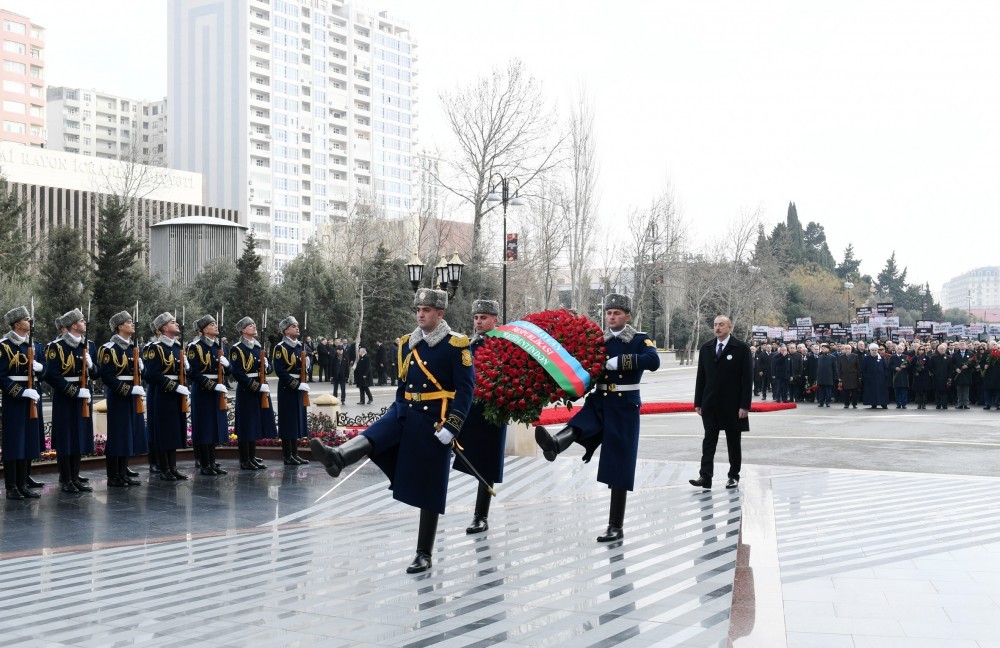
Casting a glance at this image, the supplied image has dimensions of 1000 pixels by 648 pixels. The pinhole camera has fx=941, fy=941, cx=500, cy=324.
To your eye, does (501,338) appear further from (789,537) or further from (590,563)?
(789,537)

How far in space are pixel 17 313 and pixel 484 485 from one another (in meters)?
6.24

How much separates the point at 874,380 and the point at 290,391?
1822 centimetres

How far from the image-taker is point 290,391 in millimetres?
13062

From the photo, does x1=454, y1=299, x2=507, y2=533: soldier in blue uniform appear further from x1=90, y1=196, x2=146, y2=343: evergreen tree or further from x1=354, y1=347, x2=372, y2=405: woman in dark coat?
x1=90, y1=196, x2=146, y2=343: evergreen tree

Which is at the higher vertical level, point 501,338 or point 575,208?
point 575,208

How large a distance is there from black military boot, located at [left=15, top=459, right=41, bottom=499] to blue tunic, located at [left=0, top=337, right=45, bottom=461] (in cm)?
13

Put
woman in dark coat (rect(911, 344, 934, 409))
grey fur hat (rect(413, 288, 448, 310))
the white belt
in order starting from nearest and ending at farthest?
1. grey fur hat (rect(413, 288, 448, 310))
2. the white belt
3. woman in dark coat (rect(911, 344, 934, 409))

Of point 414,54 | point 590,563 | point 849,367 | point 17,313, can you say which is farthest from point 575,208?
point 414,54

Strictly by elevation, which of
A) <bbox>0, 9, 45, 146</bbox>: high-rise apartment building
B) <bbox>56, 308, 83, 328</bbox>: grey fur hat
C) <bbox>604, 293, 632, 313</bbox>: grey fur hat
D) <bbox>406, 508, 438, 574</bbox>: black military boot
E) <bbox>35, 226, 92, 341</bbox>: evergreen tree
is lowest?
<bbox>406, 508, 438, 574</bbox>: black military boot

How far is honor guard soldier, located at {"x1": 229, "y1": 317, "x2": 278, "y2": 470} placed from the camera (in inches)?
503

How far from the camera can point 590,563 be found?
701 cm

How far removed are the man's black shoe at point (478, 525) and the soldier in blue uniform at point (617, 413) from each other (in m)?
1.13

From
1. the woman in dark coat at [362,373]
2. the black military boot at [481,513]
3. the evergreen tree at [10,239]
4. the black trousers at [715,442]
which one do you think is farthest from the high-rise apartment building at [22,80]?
the black military boot at [481,513]

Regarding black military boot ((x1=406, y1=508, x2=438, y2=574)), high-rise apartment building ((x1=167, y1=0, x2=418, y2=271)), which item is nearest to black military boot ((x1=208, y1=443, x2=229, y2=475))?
black military boot ((x1=406, y1=508, x2=438, y2=574))
